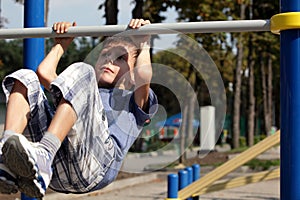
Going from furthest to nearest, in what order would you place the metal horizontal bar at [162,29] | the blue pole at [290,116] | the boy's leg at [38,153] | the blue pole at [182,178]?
the blue pole at [182,178], the metal horizontal bar at [162,29], the blue pole at [290,116], the boy's leg at [38,153]

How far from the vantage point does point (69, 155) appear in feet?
9.80

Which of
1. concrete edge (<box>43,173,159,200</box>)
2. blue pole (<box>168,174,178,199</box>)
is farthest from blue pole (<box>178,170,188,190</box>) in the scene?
concrete edge (<box>43,173,159,200</box>)

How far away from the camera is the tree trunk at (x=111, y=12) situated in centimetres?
1124

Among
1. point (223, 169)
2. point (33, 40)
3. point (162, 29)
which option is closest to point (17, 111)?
point (162, 29)

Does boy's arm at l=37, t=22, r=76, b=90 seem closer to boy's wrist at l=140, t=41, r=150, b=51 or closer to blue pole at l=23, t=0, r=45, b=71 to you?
boy's wrist at l=140, t=41, r=150, b=51

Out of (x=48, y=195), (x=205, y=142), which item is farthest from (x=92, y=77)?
(x=48, y=195)

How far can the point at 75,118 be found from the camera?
282cm

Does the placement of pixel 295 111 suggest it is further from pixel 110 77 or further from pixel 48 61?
pixel 48 61

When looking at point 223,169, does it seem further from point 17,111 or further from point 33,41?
point 17,111

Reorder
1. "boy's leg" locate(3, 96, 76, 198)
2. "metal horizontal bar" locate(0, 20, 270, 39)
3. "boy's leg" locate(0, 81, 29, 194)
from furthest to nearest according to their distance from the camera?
"metal horizontal bar" locate(0, 20, 270, 39) → "boy's leg" locate(0, 81, 29, 194) → "boy's leg" locate(3, 96, 76, 198)

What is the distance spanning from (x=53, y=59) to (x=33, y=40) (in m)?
0.86

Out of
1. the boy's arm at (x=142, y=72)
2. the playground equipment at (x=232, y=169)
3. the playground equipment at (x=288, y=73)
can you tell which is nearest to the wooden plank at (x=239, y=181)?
the playground equipment at (x=232, y=169)

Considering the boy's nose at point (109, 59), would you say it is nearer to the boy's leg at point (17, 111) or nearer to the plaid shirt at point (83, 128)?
the plaid shirt at point (83, 128)

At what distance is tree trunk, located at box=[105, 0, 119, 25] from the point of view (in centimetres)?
1124
